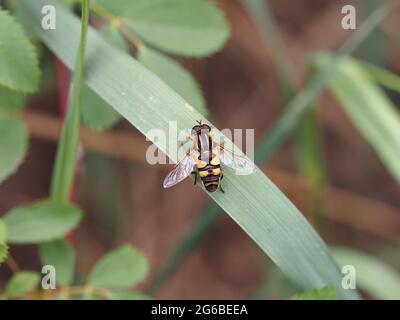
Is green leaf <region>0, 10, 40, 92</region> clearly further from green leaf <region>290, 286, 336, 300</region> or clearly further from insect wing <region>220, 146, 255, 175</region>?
green leaf <region>290, 286, 336, 300</region>

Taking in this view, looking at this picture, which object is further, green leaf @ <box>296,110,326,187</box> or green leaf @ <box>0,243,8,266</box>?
green leaf @ <box>296,110,326,187</box>

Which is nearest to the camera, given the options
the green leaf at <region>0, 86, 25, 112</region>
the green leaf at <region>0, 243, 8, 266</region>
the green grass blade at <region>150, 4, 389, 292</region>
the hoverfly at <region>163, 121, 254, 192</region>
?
the green leaf at <region>0, 243, 8, 266</region>

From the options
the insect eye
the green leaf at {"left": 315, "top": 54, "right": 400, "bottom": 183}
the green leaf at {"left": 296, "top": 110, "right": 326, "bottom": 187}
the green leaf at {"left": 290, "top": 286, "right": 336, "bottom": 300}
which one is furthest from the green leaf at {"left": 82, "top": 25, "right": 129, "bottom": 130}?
the green leaf at {"left": 296, "top": 110, "right": 326, "bottom": 187}

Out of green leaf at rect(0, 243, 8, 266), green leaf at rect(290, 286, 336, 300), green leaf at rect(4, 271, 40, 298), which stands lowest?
green leaf at rect(290, 286, 336, 300)

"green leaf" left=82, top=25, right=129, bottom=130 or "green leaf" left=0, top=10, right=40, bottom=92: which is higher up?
"green leaf" left=82, top=25, right=129, bottom=130

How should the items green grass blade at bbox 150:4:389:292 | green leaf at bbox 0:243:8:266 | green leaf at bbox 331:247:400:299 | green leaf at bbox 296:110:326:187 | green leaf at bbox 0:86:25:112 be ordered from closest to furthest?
green leaf at bbox 0:243:8:266 < green leaf at bbox 0:86:25:112 < green grass blade at bbox 150:4:389:292 < green leaf at bbox 331:247:400:299 < green leaf at bbox 296:110:326:187

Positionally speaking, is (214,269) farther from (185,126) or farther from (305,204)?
(185,126)

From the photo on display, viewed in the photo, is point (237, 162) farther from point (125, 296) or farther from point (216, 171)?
point (125, 296)

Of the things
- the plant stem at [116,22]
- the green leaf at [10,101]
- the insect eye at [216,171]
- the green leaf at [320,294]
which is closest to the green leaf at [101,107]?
the plant stem at [116,22]
